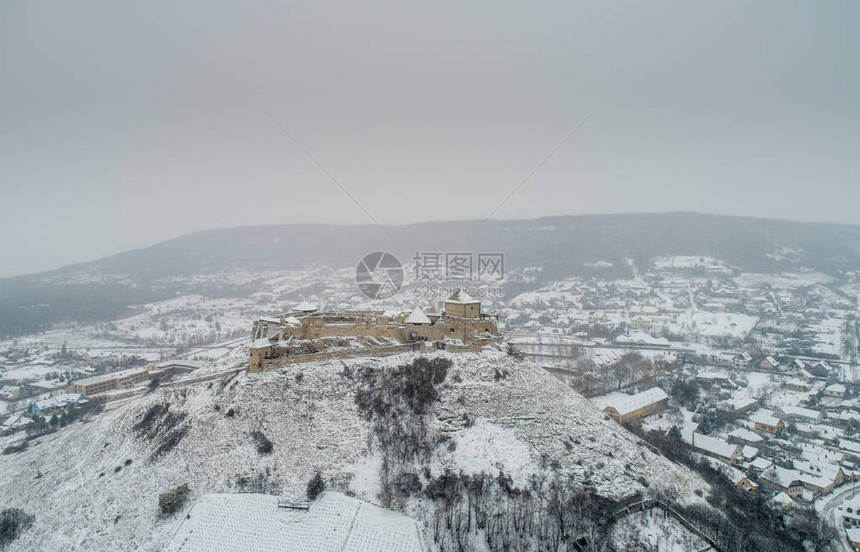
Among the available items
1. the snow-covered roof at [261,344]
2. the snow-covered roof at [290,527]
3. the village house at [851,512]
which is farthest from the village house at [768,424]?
the snow-covered roof at [261,344]

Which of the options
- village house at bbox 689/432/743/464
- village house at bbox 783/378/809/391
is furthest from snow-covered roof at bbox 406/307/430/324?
village house at bbox 783/378/809/391

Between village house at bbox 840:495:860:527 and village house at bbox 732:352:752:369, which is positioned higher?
village house at bbox 732:352:752:369

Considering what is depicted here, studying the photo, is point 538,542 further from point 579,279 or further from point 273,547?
point 579,279

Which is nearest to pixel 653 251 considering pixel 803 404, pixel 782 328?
pixel 782 328

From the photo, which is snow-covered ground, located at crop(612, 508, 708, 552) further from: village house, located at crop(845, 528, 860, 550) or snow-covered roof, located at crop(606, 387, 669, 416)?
snow-covered roof, located at crop(606, 387, 669, 416)

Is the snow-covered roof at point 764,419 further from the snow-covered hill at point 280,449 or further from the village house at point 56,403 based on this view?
the village house at point 56,403
